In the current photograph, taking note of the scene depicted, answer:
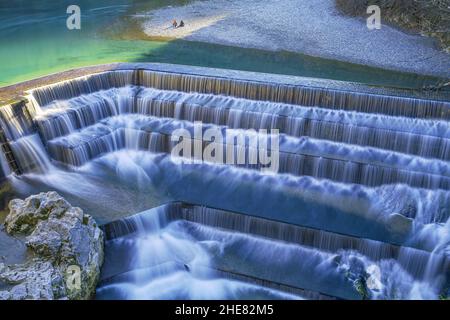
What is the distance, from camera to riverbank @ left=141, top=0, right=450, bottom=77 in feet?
48.3

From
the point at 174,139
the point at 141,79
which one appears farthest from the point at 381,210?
the point at 141,79

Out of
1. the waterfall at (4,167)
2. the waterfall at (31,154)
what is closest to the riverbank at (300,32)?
the waterfall at (31,154)

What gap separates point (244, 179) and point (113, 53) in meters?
7.33

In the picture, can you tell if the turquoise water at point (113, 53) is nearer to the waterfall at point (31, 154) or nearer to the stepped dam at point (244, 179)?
the stepped dam at point (244, 179)

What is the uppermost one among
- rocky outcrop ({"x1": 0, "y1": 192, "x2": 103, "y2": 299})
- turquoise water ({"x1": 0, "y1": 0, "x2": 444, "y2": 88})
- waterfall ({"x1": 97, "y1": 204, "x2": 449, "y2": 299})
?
turquoise water ({"x1": 0, "y1": 0, "x2": 444, "y2": 88})

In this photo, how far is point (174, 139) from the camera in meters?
11.3

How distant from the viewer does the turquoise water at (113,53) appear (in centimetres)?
1369

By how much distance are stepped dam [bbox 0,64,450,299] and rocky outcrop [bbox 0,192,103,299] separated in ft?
1.75

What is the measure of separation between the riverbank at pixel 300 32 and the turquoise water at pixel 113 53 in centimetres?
64

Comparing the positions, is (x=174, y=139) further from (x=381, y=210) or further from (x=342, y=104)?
(x=381, y=210)

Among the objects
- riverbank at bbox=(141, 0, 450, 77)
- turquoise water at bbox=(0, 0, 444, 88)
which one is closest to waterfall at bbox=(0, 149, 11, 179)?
turquoise water at bbox=(0, 0, 444, 88)

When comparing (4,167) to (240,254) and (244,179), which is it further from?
(240,254)

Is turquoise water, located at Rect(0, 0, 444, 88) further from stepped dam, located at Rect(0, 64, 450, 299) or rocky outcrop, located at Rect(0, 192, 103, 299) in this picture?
rocky outcrop, located at Rect(0, 192, 103, 299)

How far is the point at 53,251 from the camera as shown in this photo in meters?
7.20
